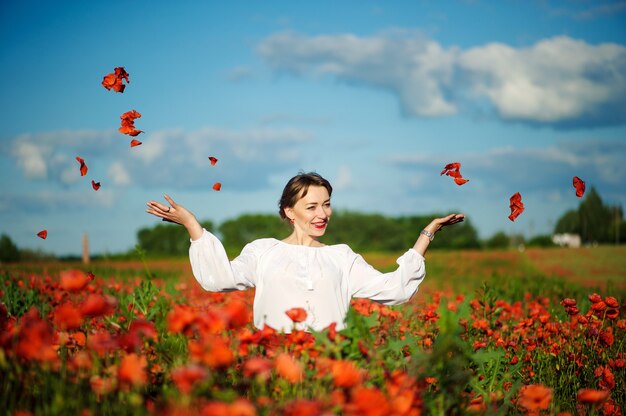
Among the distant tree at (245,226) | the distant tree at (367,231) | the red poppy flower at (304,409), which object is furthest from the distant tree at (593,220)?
the red poppy flower at (304,409)

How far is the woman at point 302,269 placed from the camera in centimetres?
365

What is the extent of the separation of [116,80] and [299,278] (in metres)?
2.05

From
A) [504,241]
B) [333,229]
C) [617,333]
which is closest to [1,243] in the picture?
[333,229]

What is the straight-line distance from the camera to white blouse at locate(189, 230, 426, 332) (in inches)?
144

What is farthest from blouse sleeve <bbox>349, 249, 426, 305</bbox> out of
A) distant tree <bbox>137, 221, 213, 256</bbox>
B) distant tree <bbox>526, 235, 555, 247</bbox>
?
distant tree <bbox>526, 235, 555, 247</bbox>

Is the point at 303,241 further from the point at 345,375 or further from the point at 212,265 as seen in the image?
the point at 345,375

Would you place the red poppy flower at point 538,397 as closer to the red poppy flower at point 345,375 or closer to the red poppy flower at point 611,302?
the red poppy flower at point 345,375

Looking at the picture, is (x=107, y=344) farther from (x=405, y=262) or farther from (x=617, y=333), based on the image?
(x=617, y=333)

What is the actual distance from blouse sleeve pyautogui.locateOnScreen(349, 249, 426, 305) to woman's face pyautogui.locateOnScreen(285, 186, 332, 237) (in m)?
0.32

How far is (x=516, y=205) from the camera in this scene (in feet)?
14.1

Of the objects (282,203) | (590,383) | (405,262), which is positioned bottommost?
(590,383)

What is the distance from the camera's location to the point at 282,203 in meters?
4.19

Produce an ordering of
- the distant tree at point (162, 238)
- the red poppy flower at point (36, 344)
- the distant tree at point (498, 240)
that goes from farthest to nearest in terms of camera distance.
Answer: the distant tree at point (498, 240)
the distant tree at point (162, 238)
the red poppy flower at point (36, 344)

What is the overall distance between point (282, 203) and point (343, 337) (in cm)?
174
